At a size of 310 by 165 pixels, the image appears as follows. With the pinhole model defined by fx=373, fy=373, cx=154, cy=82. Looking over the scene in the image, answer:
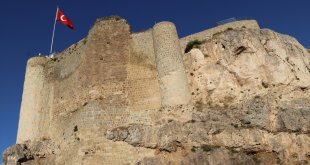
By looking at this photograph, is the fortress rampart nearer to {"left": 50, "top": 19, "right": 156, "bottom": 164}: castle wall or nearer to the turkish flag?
{"left": 50, "top": 19, "right": 156, "bottom": 164}: castle wall

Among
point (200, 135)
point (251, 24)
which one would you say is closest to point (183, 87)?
point (200, 135)

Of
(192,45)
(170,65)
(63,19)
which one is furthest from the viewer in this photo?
(63,19)

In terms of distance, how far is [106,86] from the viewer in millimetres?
21906

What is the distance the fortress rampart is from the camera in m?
20.7

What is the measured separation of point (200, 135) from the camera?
63.6ft

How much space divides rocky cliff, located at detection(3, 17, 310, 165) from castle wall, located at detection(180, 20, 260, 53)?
10 centimetres

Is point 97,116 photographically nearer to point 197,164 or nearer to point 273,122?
point 197,164

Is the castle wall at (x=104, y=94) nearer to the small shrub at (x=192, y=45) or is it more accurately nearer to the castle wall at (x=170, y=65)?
the castle wall at (x=170, y=65)

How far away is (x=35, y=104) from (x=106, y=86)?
19.1 ft

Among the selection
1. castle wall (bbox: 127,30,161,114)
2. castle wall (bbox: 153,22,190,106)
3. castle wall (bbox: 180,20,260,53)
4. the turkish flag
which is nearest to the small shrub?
castle wall (bbox: 180,20,260,53)

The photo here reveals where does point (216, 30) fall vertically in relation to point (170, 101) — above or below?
above

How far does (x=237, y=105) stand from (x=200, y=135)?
293 centimetres

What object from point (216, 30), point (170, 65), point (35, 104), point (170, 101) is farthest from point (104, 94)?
point (216, 30)

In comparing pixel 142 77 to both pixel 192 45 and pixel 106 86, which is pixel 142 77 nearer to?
pixel 106 86
